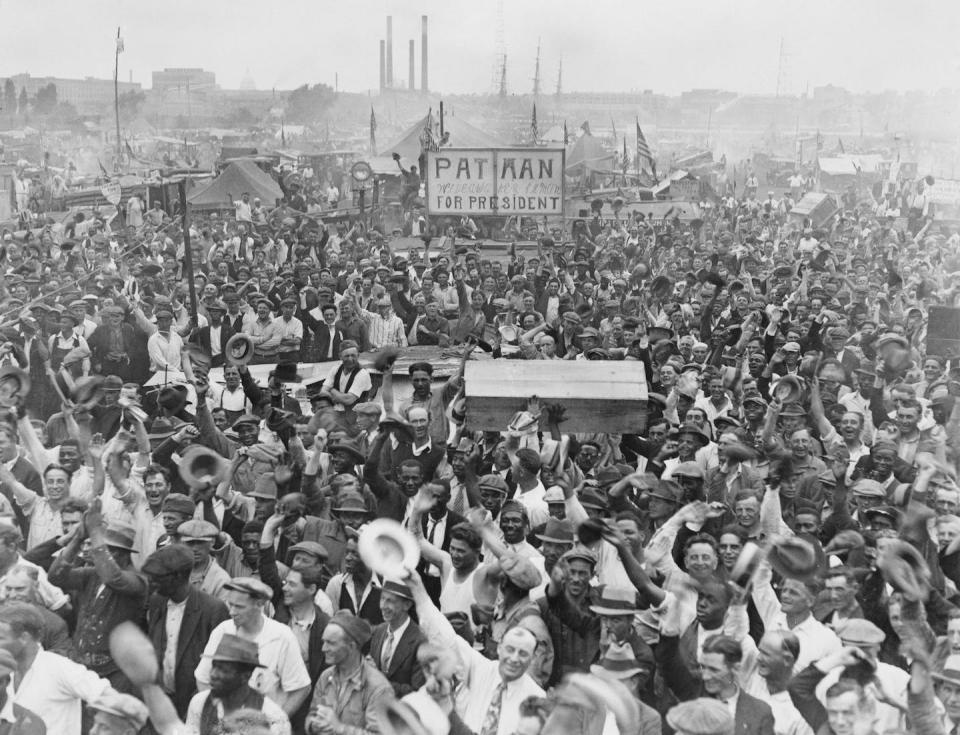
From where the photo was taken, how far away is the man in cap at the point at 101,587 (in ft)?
17.6

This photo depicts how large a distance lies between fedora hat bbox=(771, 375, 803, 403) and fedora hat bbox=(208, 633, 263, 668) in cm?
464

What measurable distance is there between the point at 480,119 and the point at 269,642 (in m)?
97.4

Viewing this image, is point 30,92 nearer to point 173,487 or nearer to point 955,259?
point 955,259

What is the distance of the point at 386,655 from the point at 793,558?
1.85m

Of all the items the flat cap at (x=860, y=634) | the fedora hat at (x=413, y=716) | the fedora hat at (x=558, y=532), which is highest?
the flat cap at (x=860, y=634)

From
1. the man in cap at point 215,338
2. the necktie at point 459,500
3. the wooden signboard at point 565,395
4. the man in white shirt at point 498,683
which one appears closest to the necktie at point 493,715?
the man in white shirt at point 498,683

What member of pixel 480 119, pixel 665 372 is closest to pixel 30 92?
pixel 480 119

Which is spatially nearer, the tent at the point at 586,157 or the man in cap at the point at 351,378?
the man in cap at the point at 351,378

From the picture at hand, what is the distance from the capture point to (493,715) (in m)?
4.78

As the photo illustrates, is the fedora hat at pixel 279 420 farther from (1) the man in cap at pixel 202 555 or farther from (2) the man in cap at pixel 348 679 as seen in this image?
(2) the man in cap at pixel 348 679

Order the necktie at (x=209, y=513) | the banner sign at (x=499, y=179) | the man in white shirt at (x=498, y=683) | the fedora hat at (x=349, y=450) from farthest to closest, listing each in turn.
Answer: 1. the banner sign at (x=499, y=179)
2. the fedora hat at (x=349, y=450)
3. the necktie at (x=209, y=513)
4. the man in white shirt at (x=498, y=683)

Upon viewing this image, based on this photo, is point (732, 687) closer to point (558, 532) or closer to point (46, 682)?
point (558, 532)

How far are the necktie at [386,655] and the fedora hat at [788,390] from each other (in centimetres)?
402

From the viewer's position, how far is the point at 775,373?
33.6 feet
